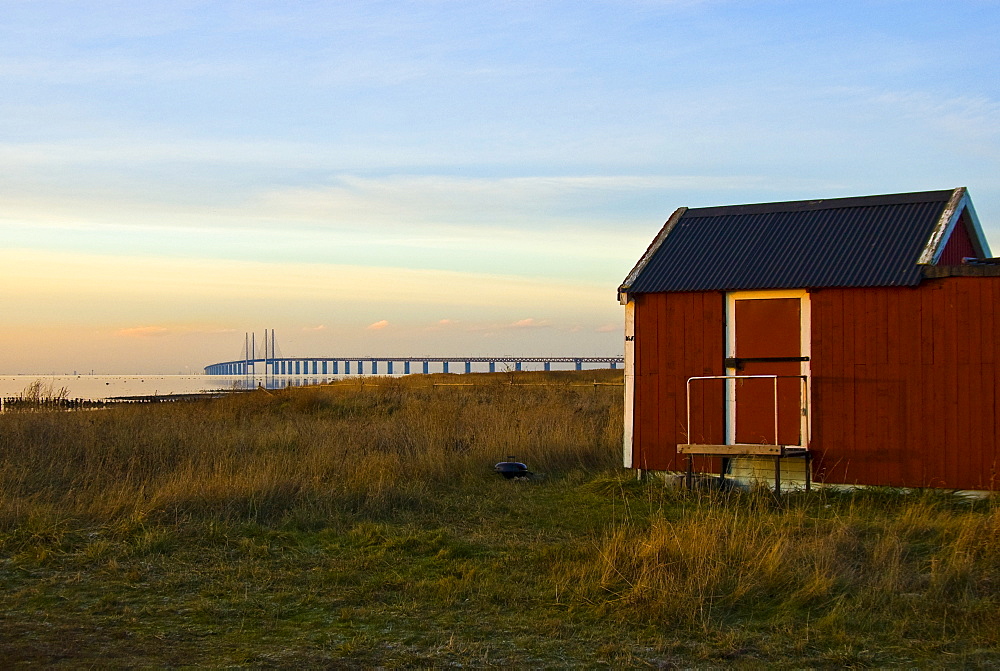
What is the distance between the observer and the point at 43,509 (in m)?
9.74

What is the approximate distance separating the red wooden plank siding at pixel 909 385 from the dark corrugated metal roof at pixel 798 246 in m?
0.31

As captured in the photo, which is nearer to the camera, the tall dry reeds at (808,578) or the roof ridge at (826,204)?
the tall dry reeds at (808,578)

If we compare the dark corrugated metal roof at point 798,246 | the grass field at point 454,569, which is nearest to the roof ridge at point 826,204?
the dark corrugated metal roof at point 798,246

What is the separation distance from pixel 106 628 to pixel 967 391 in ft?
30.3

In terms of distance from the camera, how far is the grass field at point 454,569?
5.95 m

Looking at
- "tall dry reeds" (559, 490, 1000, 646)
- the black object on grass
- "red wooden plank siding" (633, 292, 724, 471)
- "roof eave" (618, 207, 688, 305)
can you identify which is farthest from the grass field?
"roof eave" (618, 207, 688, 305)

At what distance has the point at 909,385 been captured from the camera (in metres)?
11.3

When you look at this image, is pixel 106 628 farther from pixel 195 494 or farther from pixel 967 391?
pixel 967 391

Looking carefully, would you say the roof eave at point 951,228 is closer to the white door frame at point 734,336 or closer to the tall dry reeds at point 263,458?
the white door frame at point 734,336

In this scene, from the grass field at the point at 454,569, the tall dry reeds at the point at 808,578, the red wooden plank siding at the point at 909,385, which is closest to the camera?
the grass field at the point at 454,569

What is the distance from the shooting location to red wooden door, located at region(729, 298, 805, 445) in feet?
39.5

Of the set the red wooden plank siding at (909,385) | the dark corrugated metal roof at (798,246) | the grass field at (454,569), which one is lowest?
the grass field at (454,569)

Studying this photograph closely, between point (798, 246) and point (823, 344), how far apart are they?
1.44m

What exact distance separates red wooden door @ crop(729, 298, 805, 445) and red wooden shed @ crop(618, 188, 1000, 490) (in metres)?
0.02
